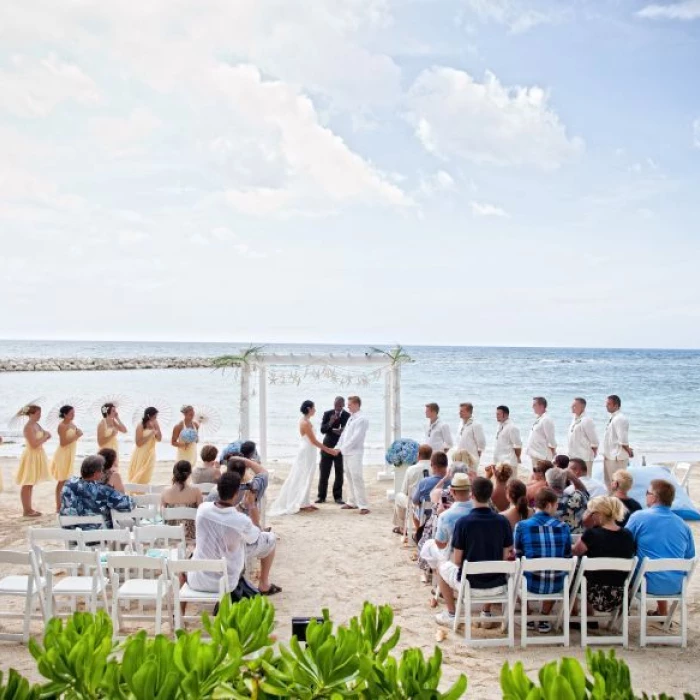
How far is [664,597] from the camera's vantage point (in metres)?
5.87

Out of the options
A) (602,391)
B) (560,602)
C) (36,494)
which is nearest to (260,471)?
(560,602)

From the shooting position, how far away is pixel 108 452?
727 centimetres

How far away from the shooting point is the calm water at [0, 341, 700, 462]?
24016 millimetres

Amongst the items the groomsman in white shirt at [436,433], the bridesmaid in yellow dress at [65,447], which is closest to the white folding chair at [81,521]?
the bridesmaid in yellow dress at [65,447]

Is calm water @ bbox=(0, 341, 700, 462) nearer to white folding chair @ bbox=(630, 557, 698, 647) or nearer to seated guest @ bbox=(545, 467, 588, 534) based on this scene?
seated guest @ bbox=(545, 467, 588, 534)

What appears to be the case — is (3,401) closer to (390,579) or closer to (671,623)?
(390,579)

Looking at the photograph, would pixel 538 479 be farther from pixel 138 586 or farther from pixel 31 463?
pixel 31 463

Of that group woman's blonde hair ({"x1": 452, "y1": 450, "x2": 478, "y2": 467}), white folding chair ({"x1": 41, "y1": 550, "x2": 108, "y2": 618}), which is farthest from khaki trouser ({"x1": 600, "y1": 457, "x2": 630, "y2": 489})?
white folding chair ({"x1": 41, "y1": 550, "x2": 108, "y2": 618})

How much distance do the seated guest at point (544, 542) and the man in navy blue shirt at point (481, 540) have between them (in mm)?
128

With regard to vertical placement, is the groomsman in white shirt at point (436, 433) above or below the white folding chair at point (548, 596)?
above

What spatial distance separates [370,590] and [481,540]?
1685mm

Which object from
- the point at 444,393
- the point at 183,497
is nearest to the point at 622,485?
the point at 183,497

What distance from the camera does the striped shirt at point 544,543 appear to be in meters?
5.92

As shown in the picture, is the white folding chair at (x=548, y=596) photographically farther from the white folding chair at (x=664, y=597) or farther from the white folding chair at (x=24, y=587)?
the white folding chair at (x=24, y=587)
